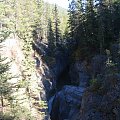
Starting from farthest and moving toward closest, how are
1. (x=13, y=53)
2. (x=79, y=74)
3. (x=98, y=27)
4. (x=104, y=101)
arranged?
(x=13, y=53), (x=79, y=74), (x=98, y=27), (x=104, y=101)

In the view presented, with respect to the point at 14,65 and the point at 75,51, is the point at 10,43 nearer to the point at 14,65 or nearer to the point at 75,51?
the point at 14,65

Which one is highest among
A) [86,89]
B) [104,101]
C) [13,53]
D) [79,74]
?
[13,53]

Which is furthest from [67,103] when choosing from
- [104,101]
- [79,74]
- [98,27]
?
[104,101]

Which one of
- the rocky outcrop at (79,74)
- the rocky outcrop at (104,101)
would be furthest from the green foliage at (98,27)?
the rocky outcrop at (104,101)

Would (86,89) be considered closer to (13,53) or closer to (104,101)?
(104,101)

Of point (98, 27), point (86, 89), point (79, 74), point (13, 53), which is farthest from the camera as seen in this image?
point (13, 53)

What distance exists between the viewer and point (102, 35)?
1853 inches

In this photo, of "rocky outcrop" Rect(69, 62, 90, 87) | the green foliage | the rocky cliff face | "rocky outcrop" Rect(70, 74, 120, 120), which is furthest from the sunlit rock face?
"rocky outcrop" Rect(70, 74, 120, 120)

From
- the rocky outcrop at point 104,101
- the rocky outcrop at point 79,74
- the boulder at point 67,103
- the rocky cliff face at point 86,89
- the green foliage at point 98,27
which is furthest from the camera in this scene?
the rocky outcrop at point 79,74

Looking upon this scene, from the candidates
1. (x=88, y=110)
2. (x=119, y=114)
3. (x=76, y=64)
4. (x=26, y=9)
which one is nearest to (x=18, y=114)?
(x=88, y=110)

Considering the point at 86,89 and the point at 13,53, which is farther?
the point at 13,53

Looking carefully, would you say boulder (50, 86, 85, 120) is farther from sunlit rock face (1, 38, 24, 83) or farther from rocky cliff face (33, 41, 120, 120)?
sunlit rock face (1, 38, 24, 83)

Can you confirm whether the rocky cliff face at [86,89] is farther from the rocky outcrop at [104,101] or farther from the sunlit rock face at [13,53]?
the sunlit rock face at [13,53]

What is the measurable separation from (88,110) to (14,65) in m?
35.8
